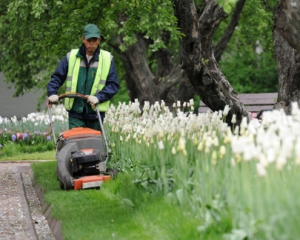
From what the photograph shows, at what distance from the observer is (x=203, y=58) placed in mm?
11750

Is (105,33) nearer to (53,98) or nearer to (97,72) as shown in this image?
(97,72)

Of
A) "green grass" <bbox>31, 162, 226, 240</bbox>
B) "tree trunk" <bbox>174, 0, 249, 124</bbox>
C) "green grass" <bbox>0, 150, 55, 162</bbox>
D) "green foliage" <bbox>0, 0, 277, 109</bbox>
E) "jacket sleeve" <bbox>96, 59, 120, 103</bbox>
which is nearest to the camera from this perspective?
"green grass" <bbox>31, 162, 226, 240</bbox>

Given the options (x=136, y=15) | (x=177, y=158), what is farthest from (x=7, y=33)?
(x=177, y=158)

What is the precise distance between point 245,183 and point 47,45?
25.7 ft

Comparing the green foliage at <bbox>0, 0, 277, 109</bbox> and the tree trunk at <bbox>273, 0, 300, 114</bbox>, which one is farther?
the green foliage at <bbox>0, 0, 277, 109</bbox>

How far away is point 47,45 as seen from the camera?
12.9 metres

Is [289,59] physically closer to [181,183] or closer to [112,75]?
[112,75]

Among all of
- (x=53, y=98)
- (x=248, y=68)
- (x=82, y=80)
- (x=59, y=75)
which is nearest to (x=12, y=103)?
(x=248, y=68)

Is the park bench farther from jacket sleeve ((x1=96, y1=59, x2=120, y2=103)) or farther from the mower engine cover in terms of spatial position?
the mower engine cover

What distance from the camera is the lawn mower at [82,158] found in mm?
9648

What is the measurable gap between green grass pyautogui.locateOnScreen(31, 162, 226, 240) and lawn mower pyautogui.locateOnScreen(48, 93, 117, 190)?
0.17 m

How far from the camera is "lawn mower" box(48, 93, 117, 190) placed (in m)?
9.65

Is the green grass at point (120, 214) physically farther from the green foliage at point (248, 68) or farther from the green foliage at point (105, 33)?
the green foliage at point (248, 68)

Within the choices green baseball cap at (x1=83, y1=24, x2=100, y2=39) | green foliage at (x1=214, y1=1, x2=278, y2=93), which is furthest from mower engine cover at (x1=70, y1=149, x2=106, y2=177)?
green foliage at (x1=214, y1=1, x2=278, y2=93)
